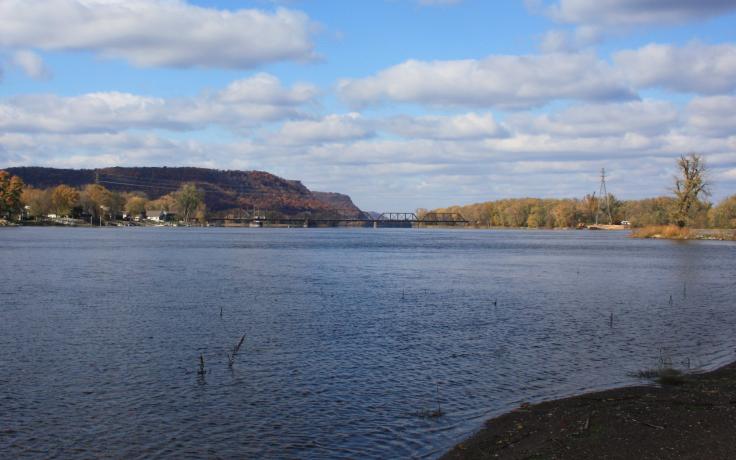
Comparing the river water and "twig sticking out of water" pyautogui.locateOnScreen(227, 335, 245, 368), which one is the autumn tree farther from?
"twig sticking out of water" pyautogui.locateOnScreen(227, 335, 245, 368)

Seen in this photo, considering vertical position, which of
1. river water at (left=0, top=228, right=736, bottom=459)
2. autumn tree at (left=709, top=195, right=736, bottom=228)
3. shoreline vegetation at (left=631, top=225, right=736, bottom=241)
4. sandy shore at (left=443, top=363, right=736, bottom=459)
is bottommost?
river water at (left=0, top=228, right=736, bottom=459)

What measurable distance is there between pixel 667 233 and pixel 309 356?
143 m

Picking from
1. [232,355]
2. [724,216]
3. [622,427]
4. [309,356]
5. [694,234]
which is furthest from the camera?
[724,216]

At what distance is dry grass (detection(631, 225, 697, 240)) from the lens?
475 ft

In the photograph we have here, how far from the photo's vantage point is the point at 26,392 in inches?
768

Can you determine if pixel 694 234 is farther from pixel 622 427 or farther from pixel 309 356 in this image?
pixel 622 427

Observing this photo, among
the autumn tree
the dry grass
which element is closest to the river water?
the dry grass

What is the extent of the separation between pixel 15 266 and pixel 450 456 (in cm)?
6046

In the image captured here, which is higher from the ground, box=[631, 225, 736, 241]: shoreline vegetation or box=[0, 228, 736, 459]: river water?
box=[631, 225, 736, 241]: shoreline vegetation

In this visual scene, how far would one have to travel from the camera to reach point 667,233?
15000cm

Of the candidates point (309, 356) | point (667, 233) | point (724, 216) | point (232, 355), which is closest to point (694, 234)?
point (667, 233)

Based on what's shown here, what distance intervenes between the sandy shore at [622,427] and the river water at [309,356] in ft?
4.17

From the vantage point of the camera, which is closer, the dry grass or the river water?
the river water

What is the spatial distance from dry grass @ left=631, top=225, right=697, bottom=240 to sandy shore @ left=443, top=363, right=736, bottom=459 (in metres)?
139
